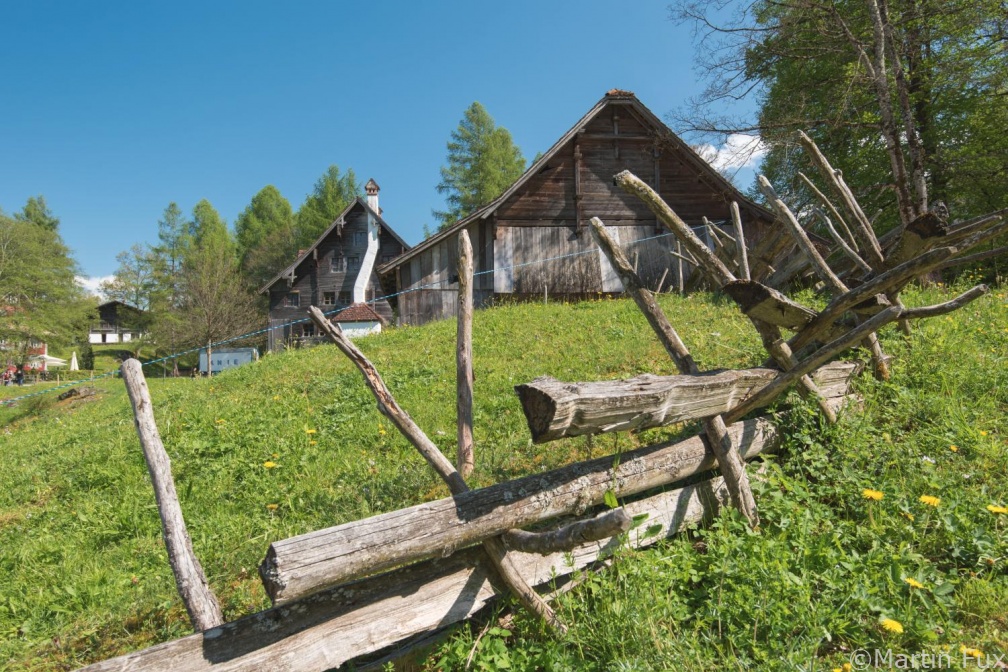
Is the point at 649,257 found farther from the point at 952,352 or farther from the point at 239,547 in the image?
the point at 239,547

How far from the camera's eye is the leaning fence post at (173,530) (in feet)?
8.91

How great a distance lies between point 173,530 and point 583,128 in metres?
15.4

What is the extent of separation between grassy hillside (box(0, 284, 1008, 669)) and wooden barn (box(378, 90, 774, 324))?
8495 millimetres

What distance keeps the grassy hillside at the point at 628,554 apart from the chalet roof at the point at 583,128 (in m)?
8.48

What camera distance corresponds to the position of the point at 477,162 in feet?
125

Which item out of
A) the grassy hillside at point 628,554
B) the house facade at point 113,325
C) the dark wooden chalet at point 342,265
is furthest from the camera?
the house facade at point 113,325

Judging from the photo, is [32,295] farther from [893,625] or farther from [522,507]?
[893,625]

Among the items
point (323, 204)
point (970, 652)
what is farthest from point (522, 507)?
point (323, 204)

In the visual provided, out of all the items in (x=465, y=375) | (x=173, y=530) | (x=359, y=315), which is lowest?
(x=173, y=530)

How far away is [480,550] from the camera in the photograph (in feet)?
9.48

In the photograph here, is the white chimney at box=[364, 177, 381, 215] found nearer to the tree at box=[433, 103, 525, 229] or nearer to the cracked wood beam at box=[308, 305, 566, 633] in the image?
the tree at box=[433, 103, 525, 229]

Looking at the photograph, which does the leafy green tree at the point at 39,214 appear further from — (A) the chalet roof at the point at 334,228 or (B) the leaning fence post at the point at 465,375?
(B) the leaning fence post at the point at 465,375

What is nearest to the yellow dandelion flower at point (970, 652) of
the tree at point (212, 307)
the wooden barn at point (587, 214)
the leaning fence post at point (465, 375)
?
the leaning fence post at point (465, 375)

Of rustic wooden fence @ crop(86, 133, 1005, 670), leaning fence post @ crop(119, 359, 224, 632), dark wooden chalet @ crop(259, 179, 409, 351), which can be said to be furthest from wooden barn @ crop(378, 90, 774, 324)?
dark wooden chalet @ crop(259, 179, 409, 351)
